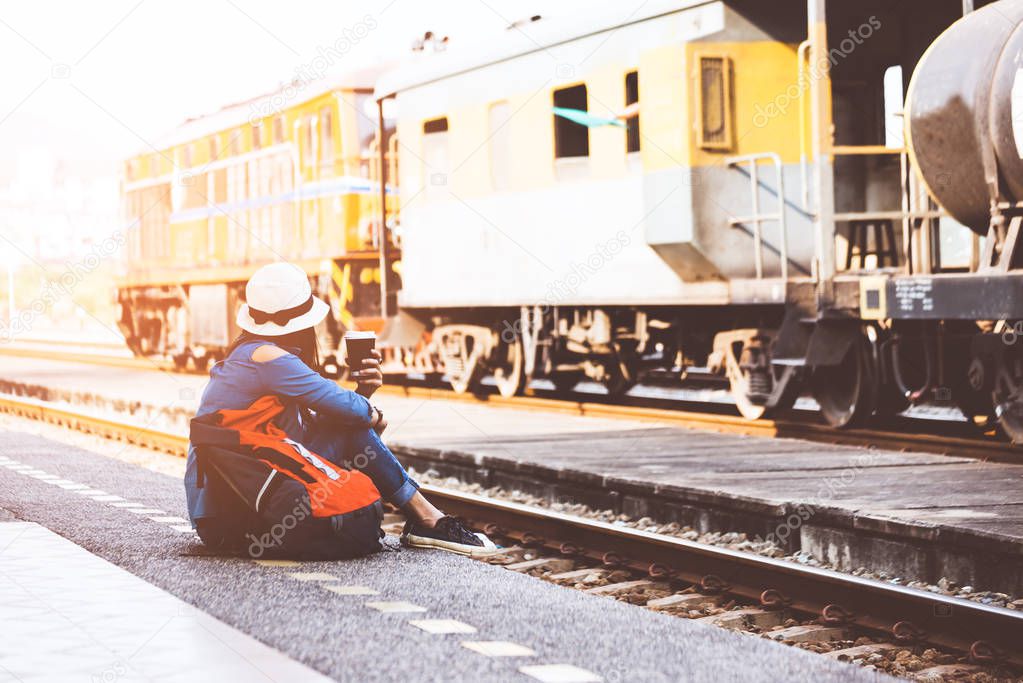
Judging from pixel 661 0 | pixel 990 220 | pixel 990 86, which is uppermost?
pixel 661 0

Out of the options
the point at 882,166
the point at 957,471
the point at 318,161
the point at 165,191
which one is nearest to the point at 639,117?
the point at 882,166

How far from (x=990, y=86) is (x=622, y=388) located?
24.0ft

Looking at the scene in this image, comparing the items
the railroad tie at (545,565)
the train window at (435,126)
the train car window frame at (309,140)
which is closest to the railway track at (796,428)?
the train window at (435,126)

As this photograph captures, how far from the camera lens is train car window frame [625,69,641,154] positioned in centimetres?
1445

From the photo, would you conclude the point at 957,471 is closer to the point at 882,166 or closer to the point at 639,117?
the point at 882,166

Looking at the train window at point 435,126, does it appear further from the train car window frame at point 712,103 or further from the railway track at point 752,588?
the railway track at point 752,588

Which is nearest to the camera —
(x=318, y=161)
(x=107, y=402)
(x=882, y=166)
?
(x=882, y=166)

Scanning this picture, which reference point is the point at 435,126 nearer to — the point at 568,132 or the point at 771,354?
the point at 568,132

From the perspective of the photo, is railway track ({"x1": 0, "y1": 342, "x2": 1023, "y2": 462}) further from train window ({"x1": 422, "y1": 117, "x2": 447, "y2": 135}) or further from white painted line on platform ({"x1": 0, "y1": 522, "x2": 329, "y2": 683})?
white painted line on platform ({"x1": 0, "y1": 522, "x2": 329, "y2": 683})

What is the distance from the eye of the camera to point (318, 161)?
71.3 feet

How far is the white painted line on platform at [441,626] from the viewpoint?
18.9 ft

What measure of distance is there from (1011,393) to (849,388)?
7.37 ft

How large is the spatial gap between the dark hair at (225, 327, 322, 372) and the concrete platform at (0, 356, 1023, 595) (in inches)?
97.5

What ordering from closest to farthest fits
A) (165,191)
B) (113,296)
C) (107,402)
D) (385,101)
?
(107,402) < (385,101) < (165,191) < (113,296)
